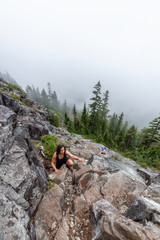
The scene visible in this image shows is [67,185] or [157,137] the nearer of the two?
[67,185]

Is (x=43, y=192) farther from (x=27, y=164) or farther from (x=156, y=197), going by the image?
(x=156, y=197)

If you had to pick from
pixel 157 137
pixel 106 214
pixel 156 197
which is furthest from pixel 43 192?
pixel 157 137

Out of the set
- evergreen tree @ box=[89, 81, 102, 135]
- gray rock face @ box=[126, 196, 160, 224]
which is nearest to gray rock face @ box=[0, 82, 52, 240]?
gray rock face @ box=[126, 196, 160, 224]

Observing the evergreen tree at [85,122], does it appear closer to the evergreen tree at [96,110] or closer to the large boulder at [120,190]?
the evergreen tree at [96,110]

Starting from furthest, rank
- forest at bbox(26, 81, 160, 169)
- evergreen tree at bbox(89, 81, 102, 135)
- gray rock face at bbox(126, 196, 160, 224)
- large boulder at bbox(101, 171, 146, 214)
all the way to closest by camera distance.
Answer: evergreen tree at bbox(89, 81, 102, 135), forest at bbox(26, 81, 160, 169), large boulder at bbox(101, 171, 146, 214), gray rock face at bbox(126, 196, 160, 224)

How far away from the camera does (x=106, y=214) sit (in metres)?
3.34

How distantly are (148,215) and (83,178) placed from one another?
321 cm

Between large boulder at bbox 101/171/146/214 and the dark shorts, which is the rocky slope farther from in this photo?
the dark shorts

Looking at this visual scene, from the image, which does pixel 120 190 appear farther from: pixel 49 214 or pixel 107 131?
pixel 107 131

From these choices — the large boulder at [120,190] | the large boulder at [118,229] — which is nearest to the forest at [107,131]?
the large boulder at [120,190]

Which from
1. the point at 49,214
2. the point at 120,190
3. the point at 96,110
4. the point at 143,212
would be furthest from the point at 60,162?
the point at 96,110

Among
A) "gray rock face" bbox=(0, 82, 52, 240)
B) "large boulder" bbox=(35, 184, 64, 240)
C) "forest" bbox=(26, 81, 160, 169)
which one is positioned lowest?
"large boulder" bbox=(35, 184, 64, 240)

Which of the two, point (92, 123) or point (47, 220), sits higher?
point (92, 123)

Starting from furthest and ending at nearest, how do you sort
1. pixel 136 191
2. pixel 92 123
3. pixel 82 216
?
pixel 92 123
pixel 136 191
pixel 82 216
